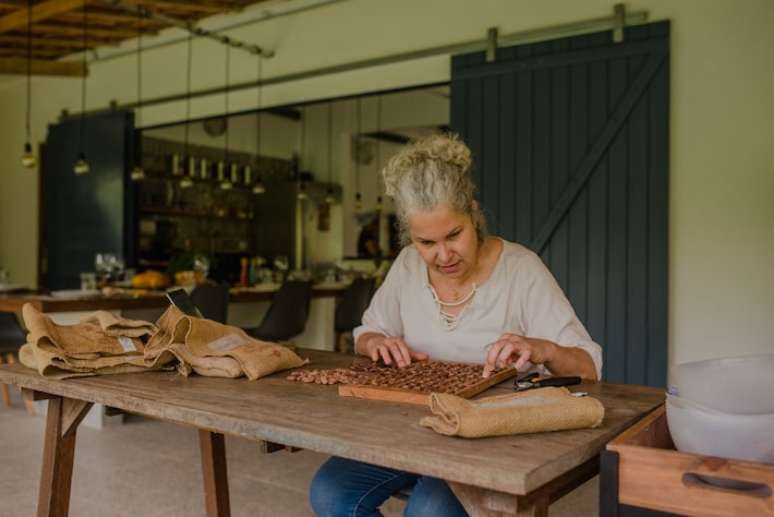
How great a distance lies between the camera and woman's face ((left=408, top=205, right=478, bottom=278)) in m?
2.10

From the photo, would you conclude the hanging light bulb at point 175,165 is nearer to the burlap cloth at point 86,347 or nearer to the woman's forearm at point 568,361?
the burlap cloth at point 86,347

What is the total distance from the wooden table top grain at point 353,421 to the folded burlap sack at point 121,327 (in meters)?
0.17

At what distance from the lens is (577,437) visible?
1.28 m

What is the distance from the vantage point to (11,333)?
516 centimetres

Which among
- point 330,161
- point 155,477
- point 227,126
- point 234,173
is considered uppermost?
point 227,126

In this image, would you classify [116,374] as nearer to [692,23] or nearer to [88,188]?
[692,23]

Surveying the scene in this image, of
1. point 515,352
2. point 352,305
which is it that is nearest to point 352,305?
point 352,305

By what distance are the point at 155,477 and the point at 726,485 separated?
3.03 m

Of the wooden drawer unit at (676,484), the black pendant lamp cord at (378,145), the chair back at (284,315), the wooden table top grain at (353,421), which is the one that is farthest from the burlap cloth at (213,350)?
the black pendant lamp cord at (378,145)

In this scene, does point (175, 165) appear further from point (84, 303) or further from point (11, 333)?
point (84, 303)

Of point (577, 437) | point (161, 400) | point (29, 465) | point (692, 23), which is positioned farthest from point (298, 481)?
point (692, 23)

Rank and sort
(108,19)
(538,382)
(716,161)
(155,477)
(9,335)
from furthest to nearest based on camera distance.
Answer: (108,19) → (9,335) → (716,161) → (155,477) → (538,382)

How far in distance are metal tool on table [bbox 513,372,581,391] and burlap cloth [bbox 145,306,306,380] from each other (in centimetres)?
63

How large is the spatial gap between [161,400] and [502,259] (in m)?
1.16
